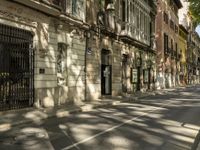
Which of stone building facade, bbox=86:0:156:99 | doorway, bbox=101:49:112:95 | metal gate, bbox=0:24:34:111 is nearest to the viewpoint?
metal gate, bbox=0:24:34:111

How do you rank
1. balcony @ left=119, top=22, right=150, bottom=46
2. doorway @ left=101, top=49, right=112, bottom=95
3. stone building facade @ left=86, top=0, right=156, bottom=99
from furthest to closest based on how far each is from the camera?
balcony @ left=119, top=22, right=150, bottom=46 < doorway @ left=101, top=49, right=112, bottom=95 < stone building facade @ left=86, top=0, right=156, bottom=99

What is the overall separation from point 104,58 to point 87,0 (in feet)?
17.4

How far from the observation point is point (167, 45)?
5950cm

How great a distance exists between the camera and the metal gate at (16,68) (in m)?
17.2

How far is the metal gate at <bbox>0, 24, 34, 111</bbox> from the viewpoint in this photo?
17.2 metres

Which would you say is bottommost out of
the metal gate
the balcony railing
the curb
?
the curb

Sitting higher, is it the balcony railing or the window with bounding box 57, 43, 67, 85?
the balcony railing

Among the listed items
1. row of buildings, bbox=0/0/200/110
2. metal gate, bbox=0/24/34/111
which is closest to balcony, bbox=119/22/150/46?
row of buildings, bbox=0/0/200/110

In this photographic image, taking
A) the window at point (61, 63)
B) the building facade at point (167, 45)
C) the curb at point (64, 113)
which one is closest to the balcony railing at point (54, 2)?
the window at point (61, 63)

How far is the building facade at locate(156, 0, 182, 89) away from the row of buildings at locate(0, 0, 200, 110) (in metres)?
6.30

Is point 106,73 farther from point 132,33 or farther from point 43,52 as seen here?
point 43,52

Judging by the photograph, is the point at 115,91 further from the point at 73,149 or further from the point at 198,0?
the point at 73,149

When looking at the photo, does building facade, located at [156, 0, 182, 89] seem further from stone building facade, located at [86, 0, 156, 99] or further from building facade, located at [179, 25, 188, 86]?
stone building facade, located at [86, 0, 156, 99]

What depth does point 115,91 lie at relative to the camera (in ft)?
106
